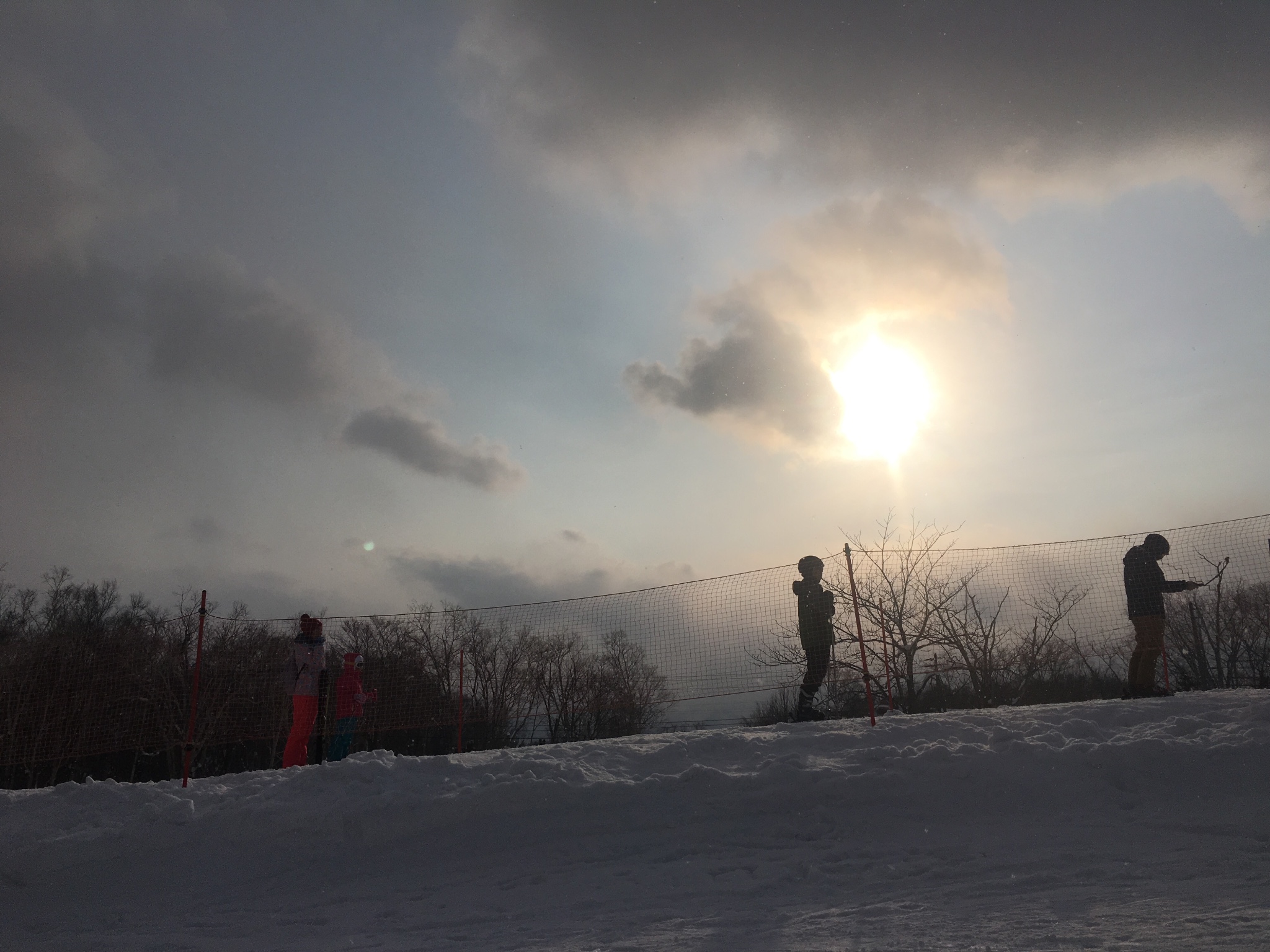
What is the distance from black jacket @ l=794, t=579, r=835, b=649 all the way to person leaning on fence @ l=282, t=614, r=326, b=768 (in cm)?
602

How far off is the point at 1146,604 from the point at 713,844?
6.62m

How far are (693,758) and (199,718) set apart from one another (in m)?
25.3

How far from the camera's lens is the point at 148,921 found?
18.6ft

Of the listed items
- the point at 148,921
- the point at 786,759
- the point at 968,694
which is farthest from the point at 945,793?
the point at 968,694

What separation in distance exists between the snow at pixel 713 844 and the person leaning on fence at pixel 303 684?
0.70 m

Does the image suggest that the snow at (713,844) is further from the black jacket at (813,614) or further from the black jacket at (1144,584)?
the black jacket at (813,614)

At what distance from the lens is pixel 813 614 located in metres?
9.66

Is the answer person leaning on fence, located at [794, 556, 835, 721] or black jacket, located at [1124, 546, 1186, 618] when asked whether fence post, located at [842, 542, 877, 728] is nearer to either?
person leaning on fence, located at [794, 556, 835, 721]

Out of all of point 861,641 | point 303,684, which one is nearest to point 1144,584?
point 861,641

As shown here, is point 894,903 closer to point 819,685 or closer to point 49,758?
point 819,685

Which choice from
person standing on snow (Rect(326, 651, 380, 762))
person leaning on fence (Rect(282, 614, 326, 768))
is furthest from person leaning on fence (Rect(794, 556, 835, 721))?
person leaning on fence (Rect(282, 614, 326, 768))

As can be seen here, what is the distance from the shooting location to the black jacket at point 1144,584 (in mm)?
9305

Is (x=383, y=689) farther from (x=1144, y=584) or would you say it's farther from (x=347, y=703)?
(x=1144, y=584)

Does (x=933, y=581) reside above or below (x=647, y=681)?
above
